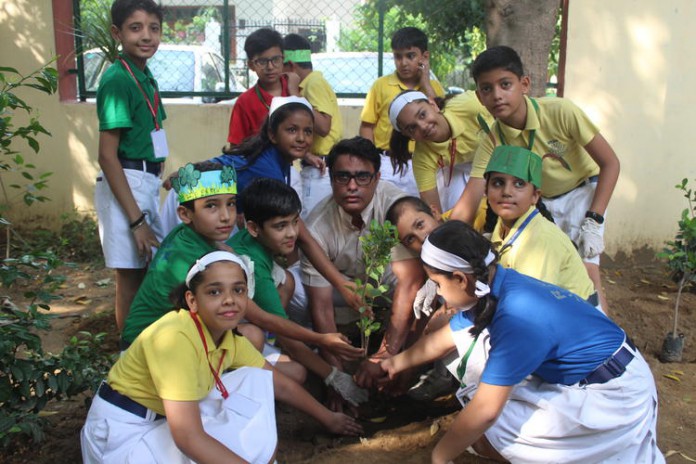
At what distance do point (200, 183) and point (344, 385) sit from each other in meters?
1.26

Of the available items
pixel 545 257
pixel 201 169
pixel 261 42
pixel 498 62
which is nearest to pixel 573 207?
pixel 498 62

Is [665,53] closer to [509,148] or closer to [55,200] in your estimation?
[509,148]

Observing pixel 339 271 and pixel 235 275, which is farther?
pixel 339 271

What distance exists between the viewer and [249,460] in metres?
2.57

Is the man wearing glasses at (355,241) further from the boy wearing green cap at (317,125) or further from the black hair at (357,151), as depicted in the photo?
the boy wearing green cap at (317,125)

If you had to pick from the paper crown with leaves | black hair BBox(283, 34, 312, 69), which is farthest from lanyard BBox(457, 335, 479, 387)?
black hair BBox(283, 34, 312, 69)

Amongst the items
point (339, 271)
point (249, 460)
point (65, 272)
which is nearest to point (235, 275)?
point (249, 460)

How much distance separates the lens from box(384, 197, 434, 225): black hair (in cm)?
359

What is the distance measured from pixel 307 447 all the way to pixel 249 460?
0.73 metres

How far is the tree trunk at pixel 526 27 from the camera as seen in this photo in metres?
4.64

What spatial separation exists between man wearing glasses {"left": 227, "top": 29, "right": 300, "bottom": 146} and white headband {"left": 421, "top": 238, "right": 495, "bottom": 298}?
85.7 inches

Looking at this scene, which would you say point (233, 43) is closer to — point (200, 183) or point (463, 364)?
point (200, 183)

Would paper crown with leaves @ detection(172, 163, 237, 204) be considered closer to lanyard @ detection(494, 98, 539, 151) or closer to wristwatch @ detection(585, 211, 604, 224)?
lanyard @ detection(494, 98, 539, 151)

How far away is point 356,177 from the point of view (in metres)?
3.65
